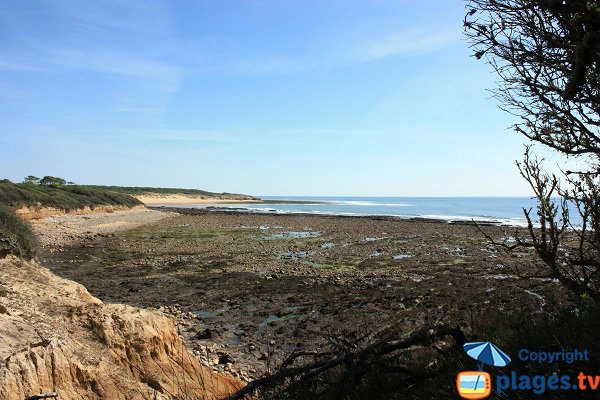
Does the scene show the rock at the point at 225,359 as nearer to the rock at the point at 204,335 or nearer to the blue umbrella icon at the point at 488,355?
the rock at the point at 204,335

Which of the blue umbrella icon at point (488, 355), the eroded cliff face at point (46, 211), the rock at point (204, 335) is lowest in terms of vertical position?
the rock at point (204, 335)

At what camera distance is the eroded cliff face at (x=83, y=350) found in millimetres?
4906

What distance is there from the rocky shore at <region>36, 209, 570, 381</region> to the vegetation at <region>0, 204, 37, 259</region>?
3.91 metres

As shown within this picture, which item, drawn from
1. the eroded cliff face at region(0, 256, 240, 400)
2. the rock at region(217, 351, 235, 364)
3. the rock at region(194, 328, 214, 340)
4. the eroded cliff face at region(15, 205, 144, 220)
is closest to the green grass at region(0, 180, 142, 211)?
the eroded cliff face at region(15, 205, 144, 220)

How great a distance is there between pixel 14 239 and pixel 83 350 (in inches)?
213

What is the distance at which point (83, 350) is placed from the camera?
5.76 metres

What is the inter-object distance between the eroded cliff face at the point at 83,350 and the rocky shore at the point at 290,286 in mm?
1466

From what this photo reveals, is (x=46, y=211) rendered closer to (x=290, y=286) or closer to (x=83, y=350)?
(x=290, y=286)

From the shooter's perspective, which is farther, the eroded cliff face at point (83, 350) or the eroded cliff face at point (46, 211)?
the eroded cliff face at point (46, 211)

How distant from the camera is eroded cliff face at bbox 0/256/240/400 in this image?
491cm
